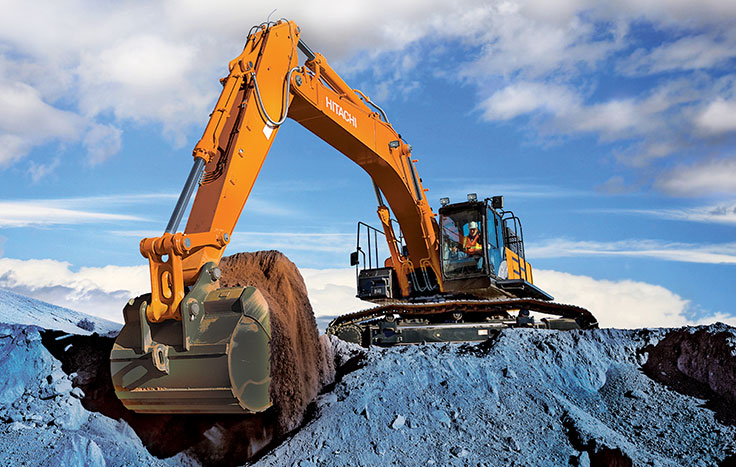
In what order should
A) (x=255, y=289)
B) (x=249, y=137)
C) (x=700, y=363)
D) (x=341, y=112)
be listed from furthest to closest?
(x=341, y=112) < (x=700, y=363) < (x=249, y=137) < (x=255, y=289)

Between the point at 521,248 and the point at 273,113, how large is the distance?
6025 millimetres

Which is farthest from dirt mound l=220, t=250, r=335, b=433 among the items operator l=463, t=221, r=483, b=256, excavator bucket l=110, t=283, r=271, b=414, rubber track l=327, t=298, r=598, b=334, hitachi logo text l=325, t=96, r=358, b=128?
operator l=463, t=221, r=483, b=256

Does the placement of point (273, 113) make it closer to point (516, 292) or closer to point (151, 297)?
point (151, 297)

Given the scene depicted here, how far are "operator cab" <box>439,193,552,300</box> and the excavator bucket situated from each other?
186 inches

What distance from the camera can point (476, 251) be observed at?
909 centimetres

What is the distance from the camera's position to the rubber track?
924cm

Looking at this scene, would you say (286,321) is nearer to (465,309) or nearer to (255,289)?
(255,289)

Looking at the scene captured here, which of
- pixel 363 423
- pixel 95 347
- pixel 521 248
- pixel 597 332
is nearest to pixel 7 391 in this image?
pixel 95 347

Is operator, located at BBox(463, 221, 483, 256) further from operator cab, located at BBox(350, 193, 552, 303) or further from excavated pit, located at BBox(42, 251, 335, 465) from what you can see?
excavated pit, located at BBox(42, 251, 335, 465)

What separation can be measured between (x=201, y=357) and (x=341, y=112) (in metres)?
4.12

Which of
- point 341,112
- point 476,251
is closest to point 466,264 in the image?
point 476,251

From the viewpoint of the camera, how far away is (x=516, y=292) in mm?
9648

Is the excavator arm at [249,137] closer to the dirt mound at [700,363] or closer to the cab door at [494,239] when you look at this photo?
the cab door at [494,239]

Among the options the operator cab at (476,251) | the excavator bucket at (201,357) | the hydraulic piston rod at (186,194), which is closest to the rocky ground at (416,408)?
the excavator bucket at (201,357)
